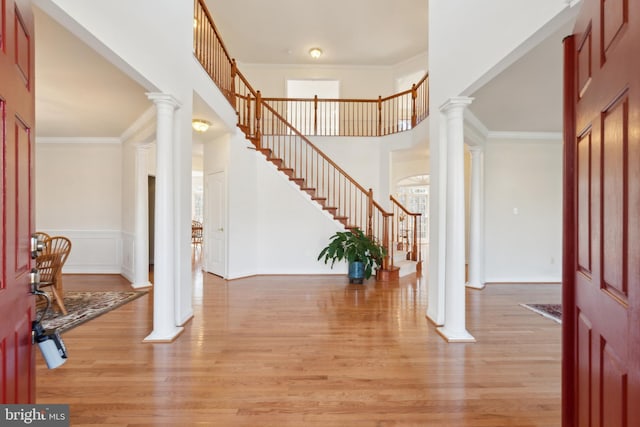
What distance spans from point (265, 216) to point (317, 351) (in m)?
3.75

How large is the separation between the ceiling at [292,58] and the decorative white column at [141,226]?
0.58 metres

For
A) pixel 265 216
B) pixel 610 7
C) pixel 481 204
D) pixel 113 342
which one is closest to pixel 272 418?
pixel 113 342

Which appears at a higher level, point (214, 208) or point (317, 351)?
point (214, 208)

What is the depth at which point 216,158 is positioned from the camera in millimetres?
6074

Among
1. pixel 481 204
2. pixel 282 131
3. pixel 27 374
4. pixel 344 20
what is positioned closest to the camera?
pixel 27 374

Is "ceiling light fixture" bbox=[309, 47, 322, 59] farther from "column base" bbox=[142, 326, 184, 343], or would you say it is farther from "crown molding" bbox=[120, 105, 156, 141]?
"column base" bbox=[142, 326, 184, 343]

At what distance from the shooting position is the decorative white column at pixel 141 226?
5227 millimetres

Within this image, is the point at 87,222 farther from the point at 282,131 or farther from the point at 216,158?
the point at 282,131

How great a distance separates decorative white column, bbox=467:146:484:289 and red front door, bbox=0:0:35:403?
17.8ft

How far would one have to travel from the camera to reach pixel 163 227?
311 cm

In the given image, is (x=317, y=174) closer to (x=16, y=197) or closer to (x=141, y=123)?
(x=141, y=123)

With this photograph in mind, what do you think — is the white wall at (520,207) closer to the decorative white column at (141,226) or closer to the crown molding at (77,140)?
the decorative white column at (141,226)

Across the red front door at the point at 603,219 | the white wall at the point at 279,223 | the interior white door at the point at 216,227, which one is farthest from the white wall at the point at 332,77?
the red front door at the point at 603,219

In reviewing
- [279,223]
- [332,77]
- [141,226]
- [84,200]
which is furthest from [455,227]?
[332,77]
